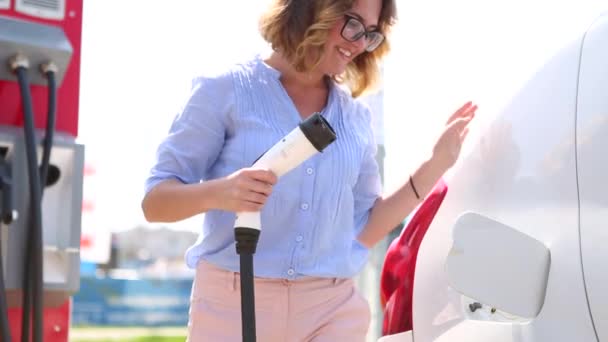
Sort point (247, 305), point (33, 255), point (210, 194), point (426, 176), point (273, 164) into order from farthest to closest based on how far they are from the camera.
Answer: point (426, 176)
point (210, 194)
point (273, 164)
point (247, 305)
point (33, 255)

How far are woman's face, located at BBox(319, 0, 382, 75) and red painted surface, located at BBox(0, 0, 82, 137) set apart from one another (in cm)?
112

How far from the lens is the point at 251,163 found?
278 centimetres

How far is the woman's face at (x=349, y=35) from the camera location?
284 centimetres

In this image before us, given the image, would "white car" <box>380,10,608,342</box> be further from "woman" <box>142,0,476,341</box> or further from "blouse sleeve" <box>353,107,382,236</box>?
"blouse sleeve" <box>353,107,382,236</box>

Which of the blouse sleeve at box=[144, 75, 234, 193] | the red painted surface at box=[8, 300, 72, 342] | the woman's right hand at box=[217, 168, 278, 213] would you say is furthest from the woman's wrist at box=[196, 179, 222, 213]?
the red painted surface at box=[8, 300, 72, 342]

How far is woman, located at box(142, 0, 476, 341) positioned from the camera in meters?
2.79

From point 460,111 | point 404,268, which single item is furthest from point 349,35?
point 404,268

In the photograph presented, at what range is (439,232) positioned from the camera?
269 centimetres

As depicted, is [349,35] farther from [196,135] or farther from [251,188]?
[251,188]

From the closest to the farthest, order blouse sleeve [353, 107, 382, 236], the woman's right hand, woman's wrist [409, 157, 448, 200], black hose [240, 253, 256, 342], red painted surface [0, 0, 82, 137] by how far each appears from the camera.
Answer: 1. red painted surface [0, 0, 82, 137]
2. black hose [240, 253, 256, 342]
3. the woman's right hand
4. woman's wrist [409, 157, 448, 200]
5. blouse sleeve [353, 107, 382, 236]

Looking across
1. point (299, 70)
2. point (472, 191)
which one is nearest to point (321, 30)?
point (299, 70)

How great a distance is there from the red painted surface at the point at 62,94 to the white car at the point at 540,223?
3.09 ft

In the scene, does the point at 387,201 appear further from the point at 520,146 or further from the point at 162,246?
the point at 162,246

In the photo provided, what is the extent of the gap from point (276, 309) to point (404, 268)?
359mm
